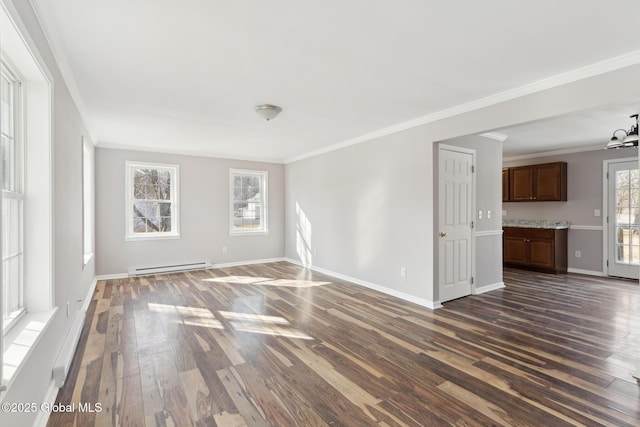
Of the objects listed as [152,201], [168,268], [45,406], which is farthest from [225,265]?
[45,406]

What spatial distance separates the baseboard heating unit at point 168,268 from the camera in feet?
18.9

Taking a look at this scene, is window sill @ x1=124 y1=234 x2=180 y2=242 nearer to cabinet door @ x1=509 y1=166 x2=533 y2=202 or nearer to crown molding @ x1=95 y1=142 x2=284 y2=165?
crown molding @ x1=95 y1=142 x2=284 y2=165

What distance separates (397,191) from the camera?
4543 mm

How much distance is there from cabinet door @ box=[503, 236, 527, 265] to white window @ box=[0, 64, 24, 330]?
7.56 metres

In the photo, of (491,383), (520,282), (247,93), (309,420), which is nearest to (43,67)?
(247,93)

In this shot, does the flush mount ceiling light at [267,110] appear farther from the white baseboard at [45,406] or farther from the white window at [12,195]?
the white baseboard at [45,406]

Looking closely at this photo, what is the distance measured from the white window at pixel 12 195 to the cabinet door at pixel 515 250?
7.56 meters

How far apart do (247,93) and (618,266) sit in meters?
7.04

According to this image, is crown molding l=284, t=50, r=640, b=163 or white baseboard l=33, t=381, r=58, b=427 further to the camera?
crown molding l=284, t=50, r=640, b=163

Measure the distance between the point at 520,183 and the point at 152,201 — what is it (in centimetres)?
763

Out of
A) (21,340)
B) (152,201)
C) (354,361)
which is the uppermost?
(152,201)

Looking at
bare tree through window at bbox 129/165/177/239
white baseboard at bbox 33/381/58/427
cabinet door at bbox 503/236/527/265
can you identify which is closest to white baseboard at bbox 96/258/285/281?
bare tree through window at bbox 129/165/177/239

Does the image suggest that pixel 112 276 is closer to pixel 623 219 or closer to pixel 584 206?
pixel 584 206

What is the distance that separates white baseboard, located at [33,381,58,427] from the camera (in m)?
1.81
